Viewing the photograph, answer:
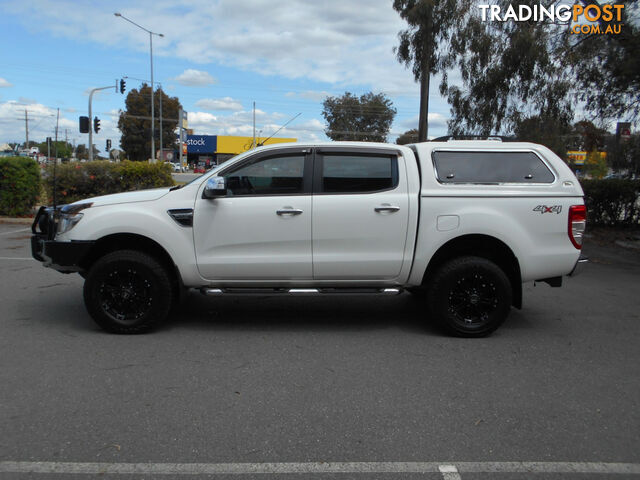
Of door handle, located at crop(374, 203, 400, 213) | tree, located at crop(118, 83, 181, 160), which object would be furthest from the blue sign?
door handle, located at crop(374, 203, 400, 213)

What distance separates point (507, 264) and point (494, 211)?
0.66 m

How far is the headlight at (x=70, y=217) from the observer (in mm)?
5281

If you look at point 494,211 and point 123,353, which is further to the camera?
point 494,211

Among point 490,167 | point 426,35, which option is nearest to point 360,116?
point 426,35

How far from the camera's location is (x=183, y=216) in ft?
17.2

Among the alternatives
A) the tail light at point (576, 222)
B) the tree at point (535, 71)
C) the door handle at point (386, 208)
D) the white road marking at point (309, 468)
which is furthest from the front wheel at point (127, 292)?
the tree at point (535, 71)

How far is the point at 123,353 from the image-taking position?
15.9ft

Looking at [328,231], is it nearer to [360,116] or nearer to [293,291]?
[293,291]

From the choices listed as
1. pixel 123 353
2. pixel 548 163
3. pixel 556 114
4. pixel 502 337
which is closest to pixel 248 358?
pixel 123 353

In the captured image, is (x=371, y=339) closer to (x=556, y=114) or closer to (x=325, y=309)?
(x=325, y=309)

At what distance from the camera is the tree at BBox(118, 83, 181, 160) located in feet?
201

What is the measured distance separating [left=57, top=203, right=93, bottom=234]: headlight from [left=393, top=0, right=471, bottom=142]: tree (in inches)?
534

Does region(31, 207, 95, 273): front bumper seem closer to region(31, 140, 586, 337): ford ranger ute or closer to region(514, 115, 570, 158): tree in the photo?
region(31, 140, 586, 337): ford ranger ute

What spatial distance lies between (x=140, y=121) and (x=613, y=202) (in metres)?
56.3
